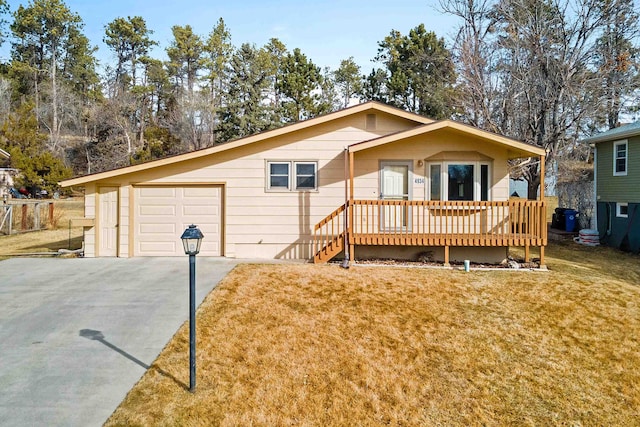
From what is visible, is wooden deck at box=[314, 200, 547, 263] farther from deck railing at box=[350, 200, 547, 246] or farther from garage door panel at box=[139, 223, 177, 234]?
garage door panel at box=[139, 223, 177, 234]

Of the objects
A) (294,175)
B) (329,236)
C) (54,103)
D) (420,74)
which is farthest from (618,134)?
(54,103)

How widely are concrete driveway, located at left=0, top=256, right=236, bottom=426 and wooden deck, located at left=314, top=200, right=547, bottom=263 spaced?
2.86 m

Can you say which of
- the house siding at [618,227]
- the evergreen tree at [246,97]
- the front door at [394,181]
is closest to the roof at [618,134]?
the house siding at [618,227]

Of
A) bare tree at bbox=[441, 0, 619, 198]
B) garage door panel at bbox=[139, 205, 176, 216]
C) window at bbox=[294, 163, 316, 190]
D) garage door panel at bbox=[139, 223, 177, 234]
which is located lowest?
garage door panel at bbox=[139, 223, 177, 234]

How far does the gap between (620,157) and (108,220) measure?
16.9m

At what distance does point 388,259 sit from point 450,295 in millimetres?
2810

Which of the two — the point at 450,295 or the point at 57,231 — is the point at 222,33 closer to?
the point at 57,231

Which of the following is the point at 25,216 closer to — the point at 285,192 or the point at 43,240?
the point at 43,240

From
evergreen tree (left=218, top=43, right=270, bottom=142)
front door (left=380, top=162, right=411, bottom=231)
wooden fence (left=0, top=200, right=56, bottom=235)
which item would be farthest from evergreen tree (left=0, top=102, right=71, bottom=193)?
front door (left=380, top=162, right=411, bottom=231)

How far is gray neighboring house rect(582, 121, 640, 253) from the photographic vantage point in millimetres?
12891

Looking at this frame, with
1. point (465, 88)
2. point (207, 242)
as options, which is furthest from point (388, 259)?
point (465, 88)

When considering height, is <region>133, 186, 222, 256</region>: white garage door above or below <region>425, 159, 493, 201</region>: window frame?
below

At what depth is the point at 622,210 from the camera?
44.7 ft

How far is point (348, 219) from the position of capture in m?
9.17
